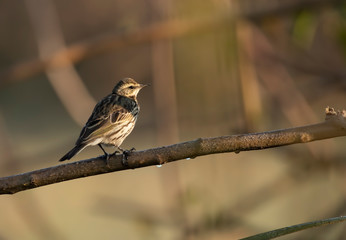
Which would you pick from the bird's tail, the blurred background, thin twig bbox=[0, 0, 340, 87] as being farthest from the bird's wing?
thin twig bbox=[0, 0, 340, 87]

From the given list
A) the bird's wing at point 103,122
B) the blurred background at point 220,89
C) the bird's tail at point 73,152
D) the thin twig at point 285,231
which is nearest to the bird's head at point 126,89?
the blurred background at point 220,89

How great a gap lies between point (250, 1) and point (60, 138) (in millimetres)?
7090

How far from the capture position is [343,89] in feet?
19.7

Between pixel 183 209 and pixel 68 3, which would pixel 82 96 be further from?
pixel 68 3

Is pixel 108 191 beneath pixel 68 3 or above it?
beneath

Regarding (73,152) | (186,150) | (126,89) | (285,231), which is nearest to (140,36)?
(126,89)

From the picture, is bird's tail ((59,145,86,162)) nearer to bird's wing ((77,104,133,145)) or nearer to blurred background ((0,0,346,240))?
bird's wing ((77,104,133,145))

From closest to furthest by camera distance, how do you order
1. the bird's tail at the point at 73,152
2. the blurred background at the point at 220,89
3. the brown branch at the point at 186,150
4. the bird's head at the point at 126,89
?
1. the brown branch at the point at 186,150
2. the bird's tail at the point at 73,152
3. the blurred background at the point at 220,89
4. the bird's head at the point at 126,89

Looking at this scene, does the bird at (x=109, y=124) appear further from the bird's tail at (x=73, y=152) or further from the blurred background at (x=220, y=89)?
the blurred background at (x=220, y=89)

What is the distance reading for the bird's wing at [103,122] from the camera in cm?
463

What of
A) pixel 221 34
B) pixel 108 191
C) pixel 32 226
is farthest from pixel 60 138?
pixel 221 34

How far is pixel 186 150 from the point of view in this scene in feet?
9.95

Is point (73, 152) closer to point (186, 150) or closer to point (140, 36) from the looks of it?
point (186, 150)

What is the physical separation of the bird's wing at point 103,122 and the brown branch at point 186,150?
131 cm
